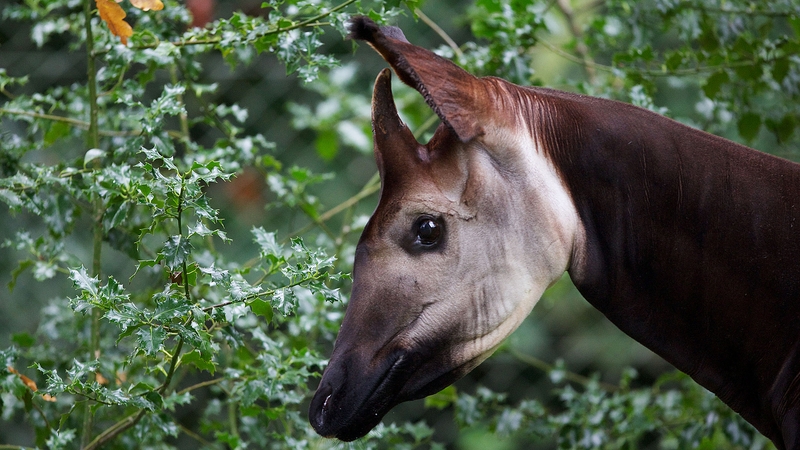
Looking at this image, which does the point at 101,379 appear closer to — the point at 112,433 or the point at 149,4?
the point at 112,433

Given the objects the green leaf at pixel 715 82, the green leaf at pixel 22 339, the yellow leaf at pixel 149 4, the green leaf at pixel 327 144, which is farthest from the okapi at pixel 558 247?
the green leaf at pixel 327 144

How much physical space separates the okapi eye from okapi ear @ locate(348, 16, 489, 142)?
12 cm

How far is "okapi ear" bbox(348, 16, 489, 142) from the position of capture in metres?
1.06

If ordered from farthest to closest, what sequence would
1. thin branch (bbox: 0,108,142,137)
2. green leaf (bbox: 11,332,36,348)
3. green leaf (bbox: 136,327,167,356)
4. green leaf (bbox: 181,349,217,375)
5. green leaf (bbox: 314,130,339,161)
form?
green leaf (bbox: 314,130,339,161) < green leaf (bbox: 11,332,36,348) < thin branch (bbox: 0,108,142,137) < green leaf (bbox: 181,349,217,375) < green leaf (bbox: 136,327,167,356)

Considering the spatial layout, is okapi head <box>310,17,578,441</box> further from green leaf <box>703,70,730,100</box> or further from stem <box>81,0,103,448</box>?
green leaf <box>703,70,730,100</box>

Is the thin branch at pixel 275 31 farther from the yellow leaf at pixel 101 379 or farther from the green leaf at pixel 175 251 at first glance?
the yellow leaf at pixel 101 379

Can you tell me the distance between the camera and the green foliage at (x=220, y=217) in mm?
1136

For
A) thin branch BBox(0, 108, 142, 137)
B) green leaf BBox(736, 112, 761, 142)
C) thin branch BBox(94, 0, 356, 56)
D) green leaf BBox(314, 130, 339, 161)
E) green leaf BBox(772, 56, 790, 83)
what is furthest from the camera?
green leaf BBox(314, 130, 339, 161)

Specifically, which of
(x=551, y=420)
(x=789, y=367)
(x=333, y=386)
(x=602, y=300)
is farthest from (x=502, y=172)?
(x=551, y=420)

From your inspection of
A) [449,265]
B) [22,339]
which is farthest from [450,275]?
[22,339]

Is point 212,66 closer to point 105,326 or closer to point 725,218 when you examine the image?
point 105,326

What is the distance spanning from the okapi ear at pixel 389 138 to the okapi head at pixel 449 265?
23 mm

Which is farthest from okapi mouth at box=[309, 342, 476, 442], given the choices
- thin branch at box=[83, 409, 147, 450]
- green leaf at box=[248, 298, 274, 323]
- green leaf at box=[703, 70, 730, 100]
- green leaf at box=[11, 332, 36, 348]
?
green leaf at box=[703, 70, 730, 100]

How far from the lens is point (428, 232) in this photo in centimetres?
114
